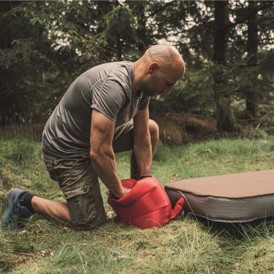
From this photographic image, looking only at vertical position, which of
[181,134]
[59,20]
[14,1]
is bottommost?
[181,134]

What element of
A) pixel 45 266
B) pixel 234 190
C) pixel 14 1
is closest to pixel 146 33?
pixel 14 1

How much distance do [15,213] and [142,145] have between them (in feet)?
3.64

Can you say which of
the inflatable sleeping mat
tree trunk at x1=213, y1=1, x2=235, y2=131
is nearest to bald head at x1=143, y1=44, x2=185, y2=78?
the inflatable sleeping mat

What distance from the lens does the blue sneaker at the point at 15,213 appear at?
324 cm

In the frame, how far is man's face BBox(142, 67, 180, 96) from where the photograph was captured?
3.04m

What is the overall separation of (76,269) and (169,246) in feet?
1.99

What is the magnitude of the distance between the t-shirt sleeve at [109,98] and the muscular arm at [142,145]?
52cm

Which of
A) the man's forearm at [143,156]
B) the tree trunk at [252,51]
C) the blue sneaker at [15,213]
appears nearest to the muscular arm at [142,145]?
the man's forearm at [143,156]

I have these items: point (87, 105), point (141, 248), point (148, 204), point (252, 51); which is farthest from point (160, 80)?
point (252, 51)

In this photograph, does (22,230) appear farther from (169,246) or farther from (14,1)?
(14,1)

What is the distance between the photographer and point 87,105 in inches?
125

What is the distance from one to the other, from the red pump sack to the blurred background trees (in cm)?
347

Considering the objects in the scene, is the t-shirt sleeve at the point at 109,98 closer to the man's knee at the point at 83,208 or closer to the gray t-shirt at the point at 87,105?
the gray t-shirt at the point at 87,105

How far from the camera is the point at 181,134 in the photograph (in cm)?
790
